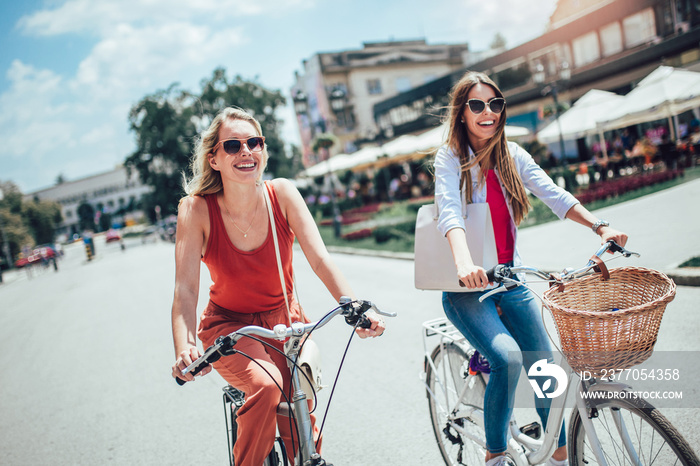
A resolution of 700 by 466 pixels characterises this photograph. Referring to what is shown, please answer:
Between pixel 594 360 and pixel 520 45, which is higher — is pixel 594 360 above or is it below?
below

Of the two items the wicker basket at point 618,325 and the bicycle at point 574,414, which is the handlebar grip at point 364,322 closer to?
the bicycle at point 574,414

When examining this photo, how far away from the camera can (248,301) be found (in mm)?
2471

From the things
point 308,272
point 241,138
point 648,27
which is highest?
point 648,27

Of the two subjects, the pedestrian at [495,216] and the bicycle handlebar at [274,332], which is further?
the pedestrian at [495,216]

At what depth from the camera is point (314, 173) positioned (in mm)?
30234

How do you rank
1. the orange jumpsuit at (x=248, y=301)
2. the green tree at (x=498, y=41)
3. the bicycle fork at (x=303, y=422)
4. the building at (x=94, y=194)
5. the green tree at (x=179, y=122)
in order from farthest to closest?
1. the building at (x=94, y=194)
2. the green tree at (x=498, y=41)
3. the green tree at (x=179, y=122)
4. the orange jumpsuit at (x=248, y=301)
5. the bicycle fork at (x=303, y=422)

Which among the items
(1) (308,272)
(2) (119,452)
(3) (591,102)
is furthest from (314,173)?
(2) (119,452)

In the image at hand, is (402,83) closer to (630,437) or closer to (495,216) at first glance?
(495,216)

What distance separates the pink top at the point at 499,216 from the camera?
2463 millimetres

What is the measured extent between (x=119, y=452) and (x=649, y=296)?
157 inches

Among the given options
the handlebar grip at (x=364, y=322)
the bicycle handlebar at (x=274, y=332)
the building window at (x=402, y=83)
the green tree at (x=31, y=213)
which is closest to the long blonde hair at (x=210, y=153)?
the bicycle handlebar at (x=274, y=332)

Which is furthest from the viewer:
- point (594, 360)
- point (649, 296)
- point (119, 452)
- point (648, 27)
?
point (648, 27)

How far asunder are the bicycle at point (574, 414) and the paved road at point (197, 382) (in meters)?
0.63

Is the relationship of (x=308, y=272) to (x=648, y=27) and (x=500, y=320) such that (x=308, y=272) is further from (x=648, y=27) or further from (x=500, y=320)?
(x=648, y=27)
